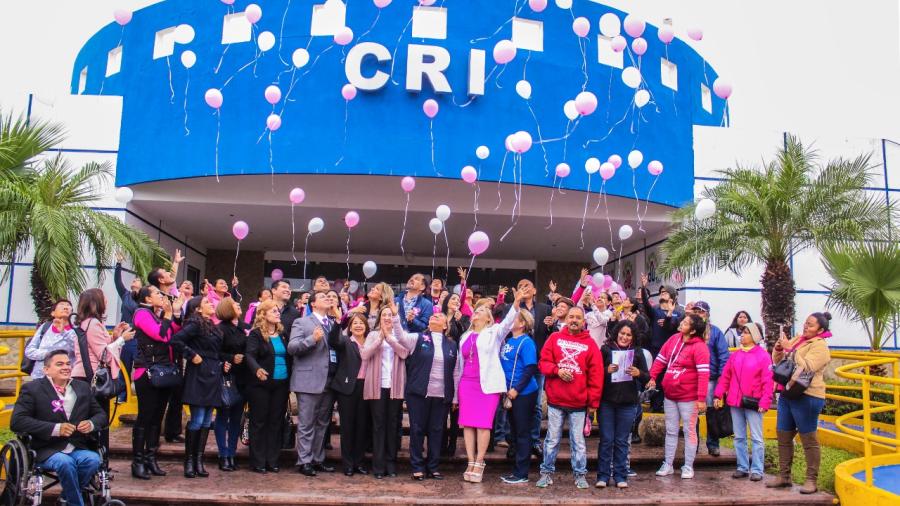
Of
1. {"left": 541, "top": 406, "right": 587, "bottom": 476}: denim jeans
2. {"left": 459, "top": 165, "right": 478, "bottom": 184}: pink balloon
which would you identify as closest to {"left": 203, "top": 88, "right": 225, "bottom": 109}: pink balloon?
{"left": 459, "top": 165, "right": 478, "bottom": 184}: pink balloon

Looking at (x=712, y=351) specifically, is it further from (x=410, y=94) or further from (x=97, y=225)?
(x=97, y=225)

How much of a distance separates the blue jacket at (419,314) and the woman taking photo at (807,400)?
3.91m

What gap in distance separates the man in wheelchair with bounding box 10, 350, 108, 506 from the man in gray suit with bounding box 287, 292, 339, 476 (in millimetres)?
1979

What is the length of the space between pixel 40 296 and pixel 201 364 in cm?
600

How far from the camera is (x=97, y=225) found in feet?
38.0

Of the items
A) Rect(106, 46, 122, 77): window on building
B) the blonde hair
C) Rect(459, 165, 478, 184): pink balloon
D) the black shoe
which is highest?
Rect(106, 46, 122, 77): window on building

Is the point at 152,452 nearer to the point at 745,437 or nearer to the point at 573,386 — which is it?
the point at 573,386

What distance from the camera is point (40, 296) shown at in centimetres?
1138

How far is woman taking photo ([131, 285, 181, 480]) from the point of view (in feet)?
22.2

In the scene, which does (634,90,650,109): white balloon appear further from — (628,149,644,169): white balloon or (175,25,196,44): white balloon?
(175,25,196,44): white balloon

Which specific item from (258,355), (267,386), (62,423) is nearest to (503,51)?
(258,355)

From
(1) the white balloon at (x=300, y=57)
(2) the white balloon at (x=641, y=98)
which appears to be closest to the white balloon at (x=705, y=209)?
(2) the white balloon at (x=641, y=98)

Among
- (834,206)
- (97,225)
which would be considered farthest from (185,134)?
(834,206)

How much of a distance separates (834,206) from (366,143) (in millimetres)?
8270
